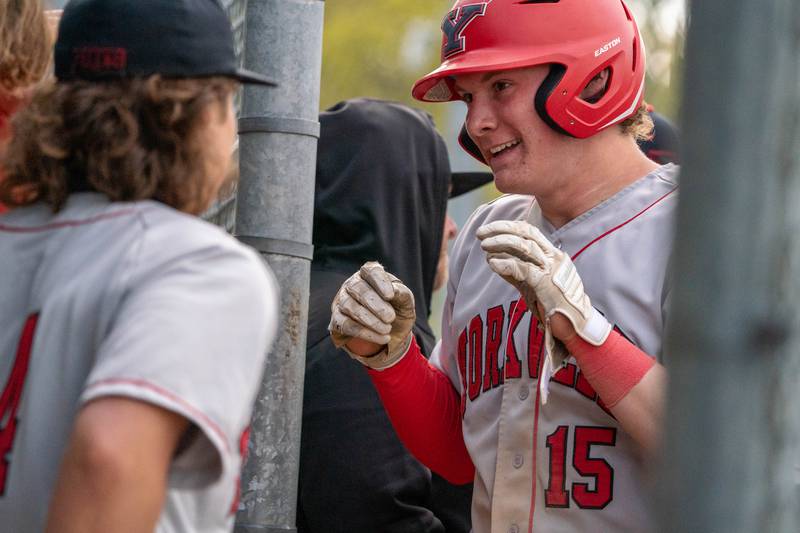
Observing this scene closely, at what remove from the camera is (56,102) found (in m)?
1.83

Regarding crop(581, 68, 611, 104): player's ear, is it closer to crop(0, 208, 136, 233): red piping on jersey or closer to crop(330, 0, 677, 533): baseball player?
crop(330, 0, 677, 533): baseball player

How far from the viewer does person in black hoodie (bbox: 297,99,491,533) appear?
370cm

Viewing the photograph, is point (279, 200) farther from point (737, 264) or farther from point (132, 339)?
point (737, 264)

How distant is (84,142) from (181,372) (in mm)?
457

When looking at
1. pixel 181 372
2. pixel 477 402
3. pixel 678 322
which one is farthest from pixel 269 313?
pixel 477 402

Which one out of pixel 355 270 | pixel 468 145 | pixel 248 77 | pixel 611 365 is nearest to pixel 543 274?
pixel 611 365

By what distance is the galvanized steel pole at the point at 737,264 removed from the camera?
0.82 metres

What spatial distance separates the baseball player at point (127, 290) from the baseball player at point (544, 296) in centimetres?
108

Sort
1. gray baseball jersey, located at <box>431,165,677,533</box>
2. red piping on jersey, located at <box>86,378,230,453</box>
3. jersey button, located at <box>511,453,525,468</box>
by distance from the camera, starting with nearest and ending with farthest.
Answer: red piping on jersey, located at <box>86,378,230,453</box>
gray baseball jersey, located at <box>431,165,677,533</box>
jersey button, located at <box>511,453,525,468</box>

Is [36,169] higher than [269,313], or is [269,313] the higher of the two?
[36,169]

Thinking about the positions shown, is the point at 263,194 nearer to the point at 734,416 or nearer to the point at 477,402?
the point at 477,402

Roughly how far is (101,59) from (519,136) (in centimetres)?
150

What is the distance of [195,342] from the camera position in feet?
5.14

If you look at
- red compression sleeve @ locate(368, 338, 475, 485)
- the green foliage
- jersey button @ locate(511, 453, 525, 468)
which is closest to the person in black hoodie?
red compression sleeve @ locate(368, 338, 475, 485)
